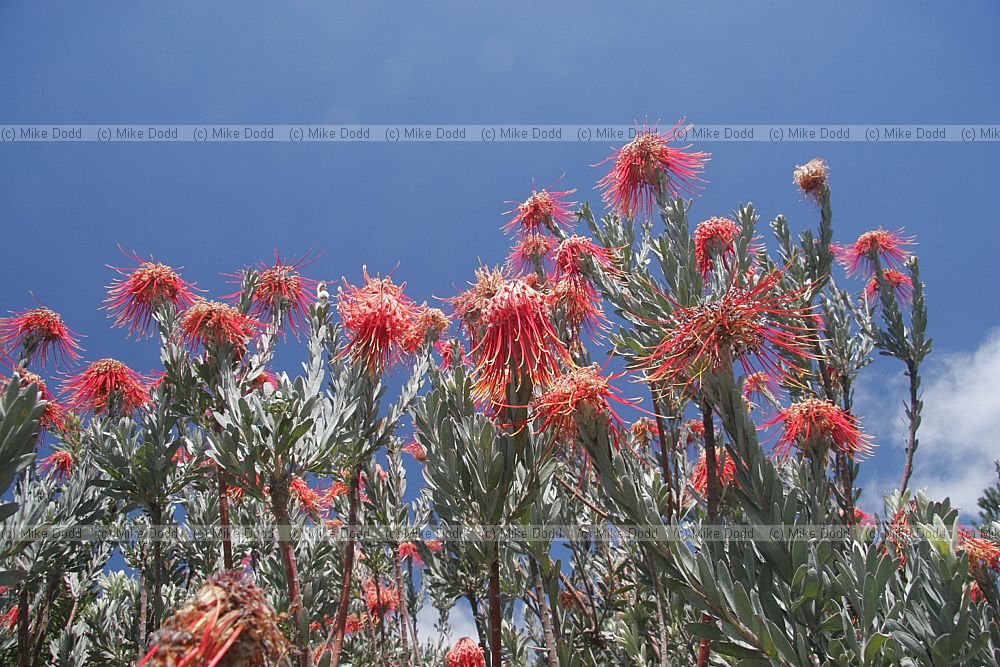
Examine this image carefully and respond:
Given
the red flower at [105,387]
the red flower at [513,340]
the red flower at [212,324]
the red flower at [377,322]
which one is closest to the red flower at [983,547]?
the red flower at [513,340]

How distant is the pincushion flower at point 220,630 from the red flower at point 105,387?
3.25 meters

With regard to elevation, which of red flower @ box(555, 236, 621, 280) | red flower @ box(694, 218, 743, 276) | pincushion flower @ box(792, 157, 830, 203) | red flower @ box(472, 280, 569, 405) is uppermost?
pincushion flower @ box(792, 157, 830, 203)

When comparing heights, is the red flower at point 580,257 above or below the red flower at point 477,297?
above

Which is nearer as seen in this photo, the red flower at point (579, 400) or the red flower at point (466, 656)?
the red flower at point (579, 400)

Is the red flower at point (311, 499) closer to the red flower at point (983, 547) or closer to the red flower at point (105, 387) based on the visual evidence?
the red flower at point (105, 387)

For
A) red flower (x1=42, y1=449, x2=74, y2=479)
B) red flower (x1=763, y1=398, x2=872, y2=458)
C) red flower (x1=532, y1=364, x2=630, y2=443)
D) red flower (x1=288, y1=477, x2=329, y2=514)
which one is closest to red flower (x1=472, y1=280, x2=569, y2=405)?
red flower (x1=532, y1=364, x2=630, y2=443)

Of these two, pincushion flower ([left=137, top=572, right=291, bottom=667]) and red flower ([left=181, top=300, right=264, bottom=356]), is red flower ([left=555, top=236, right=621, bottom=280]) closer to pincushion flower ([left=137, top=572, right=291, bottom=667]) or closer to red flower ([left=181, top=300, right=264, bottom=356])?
red flower ([left=181, top=300, right=264, bottom=356])

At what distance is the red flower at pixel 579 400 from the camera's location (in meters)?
2.25

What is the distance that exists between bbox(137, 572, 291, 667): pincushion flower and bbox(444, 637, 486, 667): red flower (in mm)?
3552

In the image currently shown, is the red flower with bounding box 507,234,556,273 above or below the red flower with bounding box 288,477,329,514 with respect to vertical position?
above

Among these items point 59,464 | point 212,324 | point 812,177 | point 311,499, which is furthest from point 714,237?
point 59,464

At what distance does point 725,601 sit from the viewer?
5.64 feet

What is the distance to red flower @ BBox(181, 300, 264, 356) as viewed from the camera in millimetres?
3260

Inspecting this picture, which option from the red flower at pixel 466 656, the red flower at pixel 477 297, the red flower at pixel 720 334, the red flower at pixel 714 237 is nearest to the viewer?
the red flower at pixel 720 334
